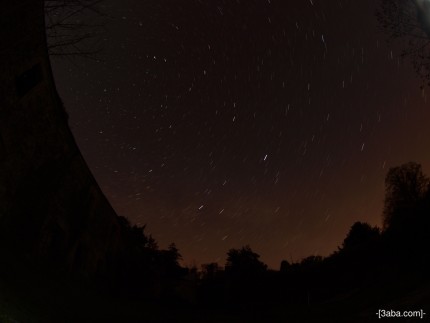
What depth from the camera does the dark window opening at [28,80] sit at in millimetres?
12328

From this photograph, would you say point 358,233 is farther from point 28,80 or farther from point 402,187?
point 28,80

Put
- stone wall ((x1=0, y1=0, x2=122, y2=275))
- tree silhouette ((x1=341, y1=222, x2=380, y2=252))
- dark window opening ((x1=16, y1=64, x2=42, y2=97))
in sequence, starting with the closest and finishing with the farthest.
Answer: stone wall ((x1=0, y1=0, x2=122, y2=275)) < dark window opening ((x1=16, y1=64, x2=42, y2=97)) < tree silhouette ((x1=341, y1=222, x2=380, y2=252))

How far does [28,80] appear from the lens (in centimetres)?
1278

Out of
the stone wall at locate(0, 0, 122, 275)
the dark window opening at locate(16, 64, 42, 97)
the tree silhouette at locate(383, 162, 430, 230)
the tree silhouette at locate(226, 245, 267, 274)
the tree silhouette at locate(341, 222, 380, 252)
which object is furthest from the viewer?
the tree silhouette at locate(226, 245, 267, 274)

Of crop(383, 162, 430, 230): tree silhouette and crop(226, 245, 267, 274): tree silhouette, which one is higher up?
crop(383, 162, 430, 230): tree silhouette

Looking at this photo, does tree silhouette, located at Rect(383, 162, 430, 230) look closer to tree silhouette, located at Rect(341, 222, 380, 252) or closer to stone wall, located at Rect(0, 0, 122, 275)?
tree silhouette, located at Rect(341, 222, 380, 252)

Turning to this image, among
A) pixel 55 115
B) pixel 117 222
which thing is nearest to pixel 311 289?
pixel 117 222

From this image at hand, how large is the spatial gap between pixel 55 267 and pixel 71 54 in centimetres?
1037

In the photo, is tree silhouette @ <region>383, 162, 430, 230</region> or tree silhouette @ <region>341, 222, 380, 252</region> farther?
tree silhouette @ <region>341, 222, 380, 252</region>

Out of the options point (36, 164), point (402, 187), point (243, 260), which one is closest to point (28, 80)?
point (36, 164)

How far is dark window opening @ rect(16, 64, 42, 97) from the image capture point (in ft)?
40.4

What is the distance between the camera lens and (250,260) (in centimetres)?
5097

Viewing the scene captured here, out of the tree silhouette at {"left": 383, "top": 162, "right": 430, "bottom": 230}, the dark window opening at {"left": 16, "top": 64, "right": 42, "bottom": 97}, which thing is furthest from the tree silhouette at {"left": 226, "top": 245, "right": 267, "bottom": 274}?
the dark window opening at {"left": 16, "top": 64, "right": 42, "bottom": 97}

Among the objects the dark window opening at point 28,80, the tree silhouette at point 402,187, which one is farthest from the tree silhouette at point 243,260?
the dark window opening at point 28,80
